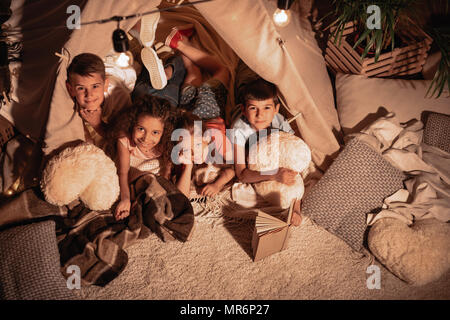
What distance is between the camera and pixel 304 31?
2.06 m

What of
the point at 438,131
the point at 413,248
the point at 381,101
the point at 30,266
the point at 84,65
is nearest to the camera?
the point at 30,266

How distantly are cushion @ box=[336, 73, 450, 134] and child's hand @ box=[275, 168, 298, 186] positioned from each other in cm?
47

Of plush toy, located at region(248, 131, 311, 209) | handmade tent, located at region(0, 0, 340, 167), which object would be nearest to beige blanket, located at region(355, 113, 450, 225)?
handmade tent, located at region(0, 0, 340, 167)

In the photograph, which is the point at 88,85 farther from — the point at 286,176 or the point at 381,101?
the point at 381,101

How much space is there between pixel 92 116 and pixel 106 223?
1.81ft

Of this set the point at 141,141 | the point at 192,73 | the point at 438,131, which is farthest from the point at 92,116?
the point at 438,131

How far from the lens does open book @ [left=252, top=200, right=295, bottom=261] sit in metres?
1.38

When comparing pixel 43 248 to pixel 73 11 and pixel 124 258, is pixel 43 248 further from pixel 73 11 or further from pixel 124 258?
pixel 73 11

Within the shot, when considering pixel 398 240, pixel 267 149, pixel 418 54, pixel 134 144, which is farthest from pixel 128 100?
pixel 418 54

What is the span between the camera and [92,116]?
1711 millimetres

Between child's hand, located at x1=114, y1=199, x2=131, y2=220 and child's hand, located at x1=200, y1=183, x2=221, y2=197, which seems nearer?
child's hand, located at x1=114, y1=199, x2=131, y2=220

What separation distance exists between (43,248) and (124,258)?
32cm

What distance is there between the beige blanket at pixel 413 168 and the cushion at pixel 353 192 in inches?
2.0

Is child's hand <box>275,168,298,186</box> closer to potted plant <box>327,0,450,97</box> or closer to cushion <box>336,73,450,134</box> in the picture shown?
cushion <box>336,73,450,134</box>
